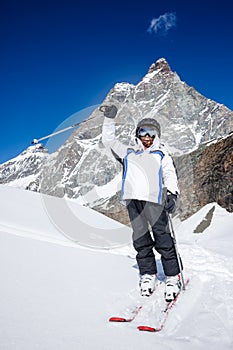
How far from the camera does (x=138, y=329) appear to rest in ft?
8.91

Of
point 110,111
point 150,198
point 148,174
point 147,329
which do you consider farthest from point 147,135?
point 147,329

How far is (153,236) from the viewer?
13.9ft

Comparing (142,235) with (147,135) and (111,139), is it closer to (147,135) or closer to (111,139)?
(147,135)

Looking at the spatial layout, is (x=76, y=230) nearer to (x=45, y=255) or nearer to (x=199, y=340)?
(x=45, y=255)

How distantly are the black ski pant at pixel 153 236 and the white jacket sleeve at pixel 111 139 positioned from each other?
923 millimetres

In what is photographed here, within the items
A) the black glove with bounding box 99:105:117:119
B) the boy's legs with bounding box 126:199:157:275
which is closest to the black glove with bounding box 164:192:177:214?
the boy's legs with bounding box 126:199:157:275

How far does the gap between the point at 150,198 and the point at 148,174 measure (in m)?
0.34

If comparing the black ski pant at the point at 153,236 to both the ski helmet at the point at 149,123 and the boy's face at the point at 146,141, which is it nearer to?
the boy's face at the point at 146,141

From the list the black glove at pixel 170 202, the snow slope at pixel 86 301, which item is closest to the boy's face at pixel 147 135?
the black glove at pixel 170 202

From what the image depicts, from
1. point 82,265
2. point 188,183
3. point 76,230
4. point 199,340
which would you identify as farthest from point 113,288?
point 188,183

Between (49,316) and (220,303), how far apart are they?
2.03 metres

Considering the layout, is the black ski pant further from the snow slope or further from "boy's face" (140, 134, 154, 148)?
"boy's face" (140, 134, 154, 148)

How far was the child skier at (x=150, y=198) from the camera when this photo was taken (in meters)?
4.11

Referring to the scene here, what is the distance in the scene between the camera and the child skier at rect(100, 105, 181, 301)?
4.11m
